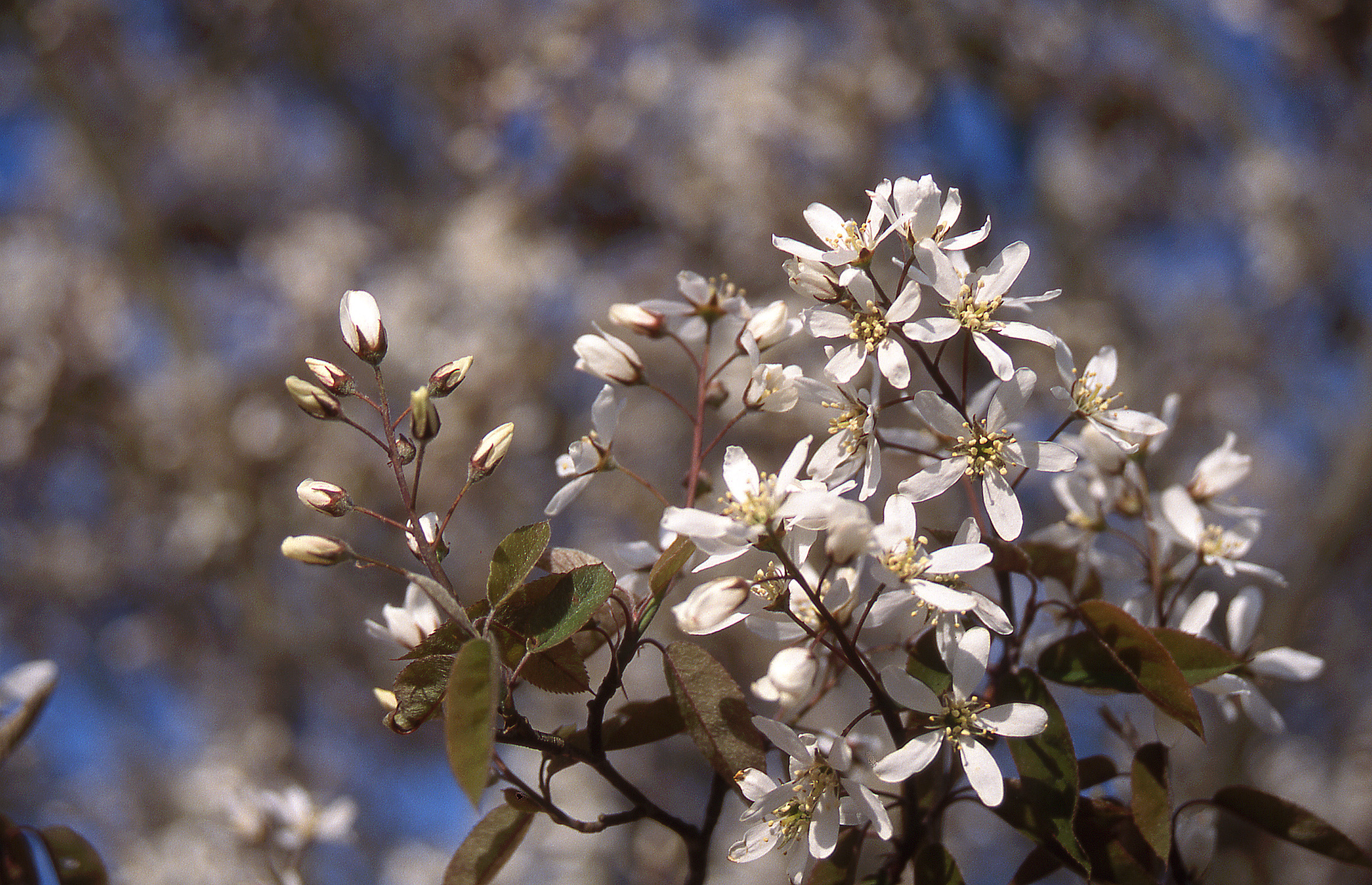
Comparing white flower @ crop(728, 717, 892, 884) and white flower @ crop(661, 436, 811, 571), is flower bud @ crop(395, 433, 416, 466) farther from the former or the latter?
white flower @ crop(728, 717, 892, 884)

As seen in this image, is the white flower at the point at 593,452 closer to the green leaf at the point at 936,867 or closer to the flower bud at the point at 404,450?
the flower bud at the point at 404,450

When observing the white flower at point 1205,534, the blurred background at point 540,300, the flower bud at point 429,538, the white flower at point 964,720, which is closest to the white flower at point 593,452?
the flower bud at point 429,538

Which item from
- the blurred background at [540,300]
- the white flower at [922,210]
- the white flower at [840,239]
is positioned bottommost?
the blurred background at [540,300]

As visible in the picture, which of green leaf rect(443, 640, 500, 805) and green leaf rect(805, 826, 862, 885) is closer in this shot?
green leaf rect(443, 640, 500, 805)

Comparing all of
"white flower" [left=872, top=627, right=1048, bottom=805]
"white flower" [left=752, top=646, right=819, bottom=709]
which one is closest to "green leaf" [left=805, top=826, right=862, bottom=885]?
"white flower" [left=872, top=627, right=1048, bottom=805]

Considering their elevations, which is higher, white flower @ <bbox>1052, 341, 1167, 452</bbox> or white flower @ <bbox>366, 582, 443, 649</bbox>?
white flower @ <bbox>1052, 341, 1167, 452</bbox>

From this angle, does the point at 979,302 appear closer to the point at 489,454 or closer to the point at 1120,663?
the point at 1120,663
